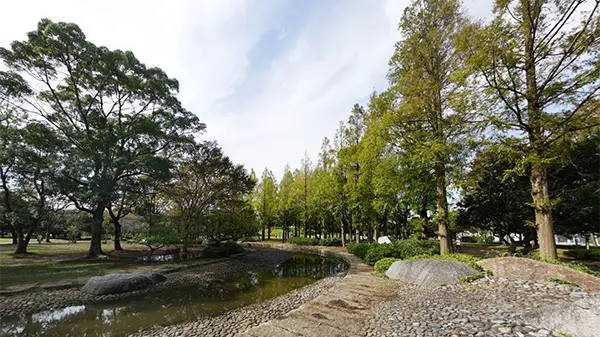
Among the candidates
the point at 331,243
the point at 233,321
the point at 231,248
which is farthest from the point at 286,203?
the point at 233,321

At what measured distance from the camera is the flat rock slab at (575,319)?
9.42 feet

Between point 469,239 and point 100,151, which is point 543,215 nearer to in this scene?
point 100,151

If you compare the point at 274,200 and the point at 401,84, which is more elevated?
the point at 401,84

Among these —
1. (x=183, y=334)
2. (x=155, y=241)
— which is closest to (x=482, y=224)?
(x=183, y=334)

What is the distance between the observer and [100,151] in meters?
12.7

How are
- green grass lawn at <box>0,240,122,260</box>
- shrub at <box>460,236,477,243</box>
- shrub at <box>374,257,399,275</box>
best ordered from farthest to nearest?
1. shrub at <box>460,236,477,243</box>
2. green grass lawn at <box>0,240,122,260</box>
3. shrub at <box>374,257,399,275</box>

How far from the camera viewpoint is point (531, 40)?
6457 mm

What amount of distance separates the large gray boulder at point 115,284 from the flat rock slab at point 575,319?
1011 centimetres

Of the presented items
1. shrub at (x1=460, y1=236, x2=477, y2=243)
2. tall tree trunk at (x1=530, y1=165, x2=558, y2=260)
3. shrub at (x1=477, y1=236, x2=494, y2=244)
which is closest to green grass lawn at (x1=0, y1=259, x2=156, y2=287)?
tall tree trunk at (x1=530, y1=165, x2=558, y2=260)

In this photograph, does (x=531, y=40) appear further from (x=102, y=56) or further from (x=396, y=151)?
(x=102, y=56)

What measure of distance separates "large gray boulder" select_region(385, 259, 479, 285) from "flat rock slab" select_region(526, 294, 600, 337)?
2.74 metres

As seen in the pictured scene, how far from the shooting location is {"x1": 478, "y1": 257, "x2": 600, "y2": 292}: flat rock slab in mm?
4828

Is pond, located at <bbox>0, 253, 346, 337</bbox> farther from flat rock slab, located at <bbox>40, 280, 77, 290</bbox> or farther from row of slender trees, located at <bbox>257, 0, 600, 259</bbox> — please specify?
row of slender trees, located at <bbox>257, 0, 600, 259</bbox>

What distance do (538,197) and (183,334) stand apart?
31.5 feet
